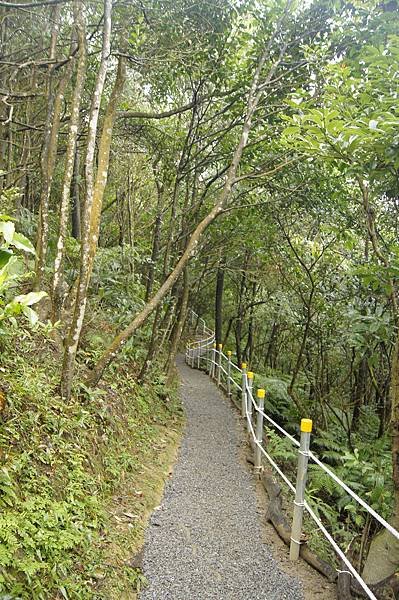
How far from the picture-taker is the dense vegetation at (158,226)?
342 centimetres

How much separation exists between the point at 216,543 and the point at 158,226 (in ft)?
20.4

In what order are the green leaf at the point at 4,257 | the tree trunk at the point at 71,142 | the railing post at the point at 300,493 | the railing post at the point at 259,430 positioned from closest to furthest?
the green leaf at the point at 4,257, the railing post at the point at 300,493, the tree trunk at the point at 71,142, the railing post at the point at 259,430

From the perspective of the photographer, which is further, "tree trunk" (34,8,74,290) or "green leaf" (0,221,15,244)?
"tree trunk" (34,8,74,290)

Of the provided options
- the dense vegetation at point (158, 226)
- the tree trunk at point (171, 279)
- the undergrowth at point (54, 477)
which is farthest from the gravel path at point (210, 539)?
the tree trunk at point (171, 279)

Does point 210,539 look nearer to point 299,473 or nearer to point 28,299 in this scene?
point 299,473

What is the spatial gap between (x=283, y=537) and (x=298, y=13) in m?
→ 6.86

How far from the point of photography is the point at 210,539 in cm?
423

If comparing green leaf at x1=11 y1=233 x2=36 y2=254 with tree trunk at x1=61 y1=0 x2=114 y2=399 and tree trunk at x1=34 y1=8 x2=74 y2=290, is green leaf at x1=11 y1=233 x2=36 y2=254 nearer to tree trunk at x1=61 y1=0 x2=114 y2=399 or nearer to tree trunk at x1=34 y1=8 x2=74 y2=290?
tree trunk at x1=61 y1=0 x2=114 y2=399

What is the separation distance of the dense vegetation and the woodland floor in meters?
0.57

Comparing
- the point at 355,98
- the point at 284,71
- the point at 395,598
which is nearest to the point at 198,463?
the point at 395,598

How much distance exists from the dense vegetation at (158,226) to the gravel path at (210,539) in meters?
0.58

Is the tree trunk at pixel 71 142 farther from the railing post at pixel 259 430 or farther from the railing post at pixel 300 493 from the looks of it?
the railing post at pixel 300 493

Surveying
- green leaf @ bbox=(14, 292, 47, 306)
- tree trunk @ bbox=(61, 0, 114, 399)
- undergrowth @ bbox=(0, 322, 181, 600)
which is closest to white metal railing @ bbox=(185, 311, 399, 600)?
undergrowth @ bbox=(0, 322, 181, 600)

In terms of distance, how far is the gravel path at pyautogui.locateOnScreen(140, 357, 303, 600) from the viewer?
350 cm
